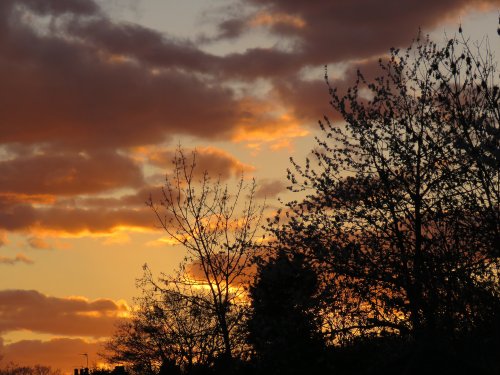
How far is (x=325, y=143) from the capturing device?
2256 centimetres

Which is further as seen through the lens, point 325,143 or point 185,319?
point 185,319

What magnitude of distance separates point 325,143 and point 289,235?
9.84 feet

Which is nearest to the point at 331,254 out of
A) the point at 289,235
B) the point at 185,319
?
the point at 289,235

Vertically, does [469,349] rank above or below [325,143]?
below

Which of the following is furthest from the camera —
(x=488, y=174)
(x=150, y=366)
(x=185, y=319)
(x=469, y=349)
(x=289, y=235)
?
(x=150, y=366)

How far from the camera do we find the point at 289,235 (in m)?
21.8

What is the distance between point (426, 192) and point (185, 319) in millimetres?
34111

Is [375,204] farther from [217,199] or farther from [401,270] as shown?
[217,199]

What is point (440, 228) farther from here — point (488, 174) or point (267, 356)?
point (267, 356)

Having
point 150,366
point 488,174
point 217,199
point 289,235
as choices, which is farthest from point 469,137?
point 150,366

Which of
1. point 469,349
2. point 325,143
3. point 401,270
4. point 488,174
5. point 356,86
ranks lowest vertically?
point 469,349

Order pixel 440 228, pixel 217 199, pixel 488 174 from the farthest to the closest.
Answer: pixel 217 199 < pixel 440 228 < pixel 488 174

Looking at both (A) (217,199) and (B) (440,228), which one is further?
(A) (217,199)

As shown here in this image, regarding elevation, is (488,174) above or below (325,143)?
below
